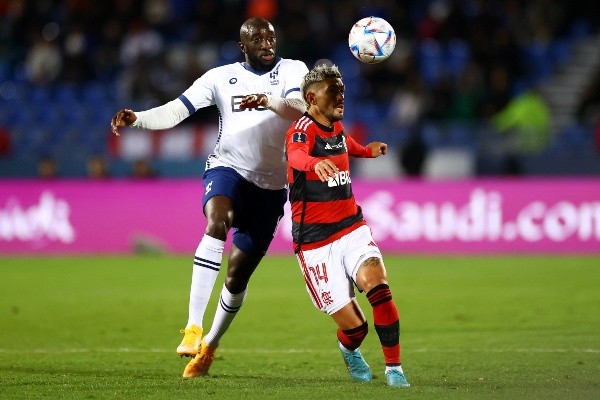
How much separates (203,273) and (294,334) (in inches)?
105

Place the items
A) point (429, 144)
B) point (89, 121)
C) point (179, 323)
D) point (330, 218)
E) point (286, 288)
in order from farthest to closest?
1. point (89, 121)
2. point (429, 144)
3. point (286, 288)
4. point (179, 323)
5. point (330, 218)

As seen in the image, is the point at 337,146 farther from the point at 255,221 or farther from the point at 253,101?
the point at 255,221

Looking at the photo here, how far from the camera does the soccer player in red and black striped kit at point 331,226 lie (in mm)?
7078

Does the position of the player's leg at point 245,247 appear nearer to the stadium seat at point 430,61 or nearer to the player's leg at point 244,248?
the player's leg at point 244,248

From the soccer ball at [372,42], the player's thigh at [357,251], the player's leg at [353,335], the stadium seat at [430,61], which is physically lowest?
the player's leg at [353,335]

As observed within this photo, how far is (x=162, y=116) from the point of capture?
808 cm

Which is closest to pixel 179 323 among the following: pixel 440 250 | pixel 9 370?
pixel 9 370

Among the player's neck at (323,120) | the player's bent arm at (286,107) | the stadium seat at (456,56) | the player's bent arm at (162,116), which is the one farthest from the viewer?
the stadium seat at (456,56)

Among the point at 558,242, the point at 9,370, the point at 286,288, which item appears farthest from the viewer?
the point at 558,242

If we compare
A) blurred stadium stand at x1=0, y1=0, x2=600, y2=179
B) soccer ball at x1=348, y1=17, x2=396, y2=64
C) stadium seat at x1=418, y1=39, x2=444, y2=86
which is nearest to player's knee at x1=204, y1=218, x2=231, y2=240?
soccer ball at x1=348, y1=17, x2=396, y2=64

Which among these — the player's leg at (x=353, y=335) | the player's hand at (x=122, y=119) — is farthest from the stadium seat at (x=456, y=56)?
the player's leg at (x=353, y=335)

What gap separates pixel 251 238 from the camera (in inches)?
319

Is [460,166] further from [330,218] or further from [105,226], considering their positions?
[330,218]

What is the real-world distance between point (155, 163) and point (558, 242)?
770 centimetres
